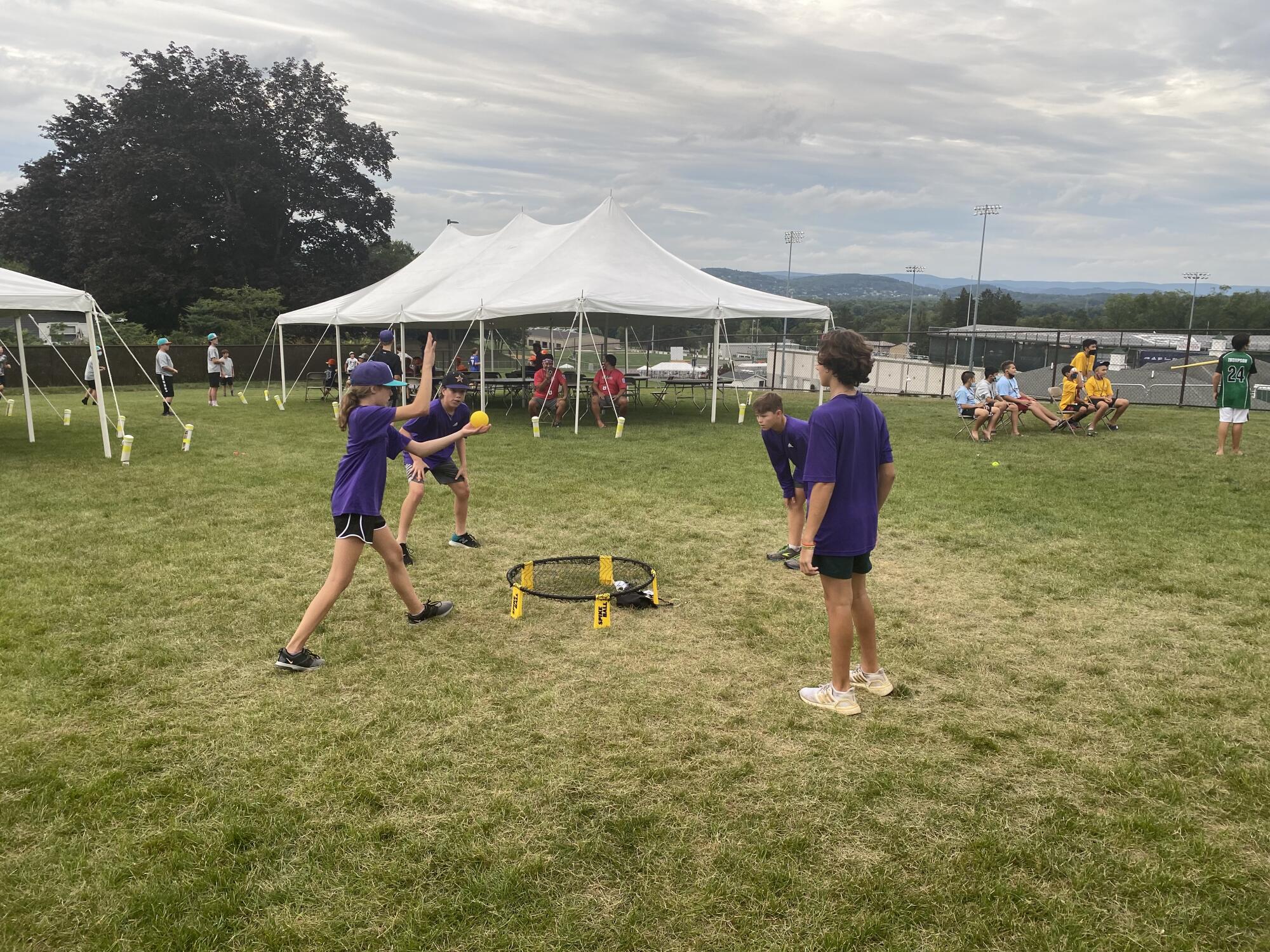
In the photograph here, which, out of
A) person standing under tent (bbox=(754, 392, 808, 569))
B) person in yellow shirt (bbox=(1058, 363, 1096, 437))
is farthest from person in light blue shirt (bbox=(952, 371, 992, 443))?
person standing under tent (bbox=(754, 392, 808, 569))

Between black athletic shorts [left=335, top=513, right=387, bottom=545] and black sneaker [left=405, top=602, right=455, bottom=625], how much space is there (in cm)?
94

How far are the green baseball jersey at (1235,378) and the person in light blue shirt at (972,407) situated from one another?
323 cm

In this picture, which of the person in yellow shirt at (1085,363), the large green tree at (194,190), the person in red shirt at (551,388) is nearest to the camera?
the person in yellow shirt at (1085,363)

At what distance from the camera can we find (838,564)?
12.0ft

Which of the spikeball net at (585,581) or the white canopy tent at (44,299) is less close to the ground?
the white canopy tent at (44,299)

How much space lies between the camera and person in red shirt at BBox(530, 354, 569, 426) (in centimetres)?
1565

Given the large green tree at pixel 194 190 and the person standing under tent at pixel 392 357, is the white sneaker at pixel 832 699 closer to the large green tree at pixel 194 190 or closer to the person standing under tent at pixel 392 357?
the person standing under tent at pixel 392 357

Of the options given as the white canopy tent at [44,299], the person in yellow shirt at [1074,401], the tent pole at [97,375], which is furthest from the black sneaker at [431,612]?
the person in yellow shirt at [1074,401]

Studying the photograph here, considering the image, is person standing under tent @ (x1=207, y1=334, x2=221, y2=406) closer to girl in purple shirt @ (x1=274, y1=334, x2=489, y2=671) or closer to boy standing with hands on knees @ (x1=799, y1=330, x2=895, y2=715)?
girl in purple shirt @ (x1=274, y1=334, x2=489, y2=671)

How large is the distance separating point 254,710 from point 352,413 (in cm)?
157

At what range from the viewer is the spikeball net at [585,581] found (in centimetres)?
512

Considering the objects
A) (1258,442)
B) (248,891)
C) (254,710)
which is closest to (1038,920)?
(248,891)

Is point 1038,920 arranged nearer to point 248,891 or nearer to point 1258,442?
point 248,891

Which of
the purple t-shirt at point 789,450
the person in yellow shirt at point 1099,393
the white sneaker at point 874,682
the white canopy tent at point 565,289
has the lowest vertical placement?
the white sneaker at point 874,682
